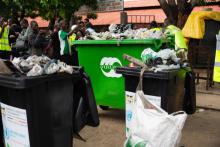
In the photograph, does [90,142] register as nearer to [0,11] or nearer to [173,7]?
[173,7]

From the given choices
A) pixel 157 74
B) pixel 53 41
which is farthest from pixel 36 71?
pixel 53 41

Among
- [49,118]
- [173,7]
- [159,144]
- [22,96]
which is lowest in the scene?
[159,144]

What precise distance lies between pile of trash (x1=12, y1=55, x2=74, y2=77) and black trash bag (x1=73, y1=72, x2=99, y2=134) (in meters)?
0.25

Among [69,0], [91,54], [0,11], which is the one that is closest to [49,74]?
[91,54]

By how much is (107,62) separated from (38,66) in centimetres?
250

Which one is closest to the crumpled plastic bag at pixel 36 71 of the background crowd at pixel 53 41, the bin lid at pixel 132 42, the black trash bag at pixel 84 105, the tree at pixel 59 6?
the black trash bag at pixel 84 105

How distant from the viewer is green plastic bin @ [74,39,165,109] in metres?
5.38

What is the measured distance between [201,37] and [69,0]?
5.54 m

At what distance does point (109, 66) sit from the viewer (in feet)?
18.5

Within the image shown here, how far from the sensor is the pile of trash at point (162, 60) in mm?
3957

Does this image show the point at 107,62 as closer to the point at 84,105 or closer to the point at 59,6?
the point at 84,105

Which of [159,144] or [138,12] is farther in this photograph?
[138,12]

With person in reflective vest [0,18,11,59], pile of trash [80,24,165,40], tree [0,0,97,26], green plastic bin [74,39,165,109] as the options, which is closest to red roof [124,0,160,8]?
tree [0,0,97,26]

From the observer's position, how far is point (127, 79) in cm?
423
